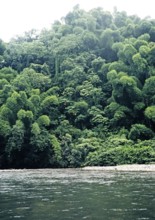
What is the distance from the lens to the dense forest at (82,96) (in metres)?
38.6

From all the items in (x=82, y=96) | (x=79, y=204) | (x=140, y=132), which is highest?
(x=82, y=96)

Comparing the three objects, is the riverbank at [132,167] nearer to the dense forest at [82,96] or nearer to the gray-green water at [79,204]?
the dense forest at [82,96]

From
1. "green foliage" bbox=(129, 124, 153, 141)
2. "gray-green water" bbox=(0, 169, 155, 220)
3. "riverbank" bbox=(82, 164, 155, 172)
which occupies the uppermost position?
"green foliage" bbox=(129, 124, 153, 141)

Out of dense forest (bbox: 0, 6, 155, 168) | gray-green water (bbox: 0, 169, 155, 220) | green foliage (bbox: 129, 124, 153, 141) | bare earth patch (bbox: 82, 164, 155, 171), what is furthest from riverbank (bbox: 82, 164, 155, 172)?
gray-green water (bbox: 0, 169, 155, 220)

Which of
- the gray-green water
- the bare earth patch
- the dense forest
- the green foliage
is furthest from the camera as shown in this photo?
the green foliage

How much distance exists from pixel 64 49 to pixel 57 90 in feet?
27.4

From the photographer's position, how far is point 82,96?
4850 cm

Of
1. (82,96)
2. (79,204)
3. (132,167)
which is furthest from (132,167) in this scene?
(79,204)

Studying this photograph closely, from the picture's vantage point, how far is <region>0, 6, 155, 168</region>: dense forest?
3862 cm

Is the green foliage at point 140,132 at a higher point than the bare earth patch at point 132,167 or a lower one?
higher

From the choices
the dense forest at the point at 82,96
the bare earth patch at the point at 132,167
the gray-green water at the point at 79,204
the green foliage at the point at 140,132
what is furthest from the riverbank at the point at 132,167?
the gray-green water at the point at 79,204

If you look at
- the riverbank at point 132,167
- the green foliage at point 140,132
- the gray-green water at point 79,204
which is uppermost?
the green foliage at point 140,132

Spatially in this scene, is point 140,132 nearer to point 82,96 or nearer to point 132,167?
point 132,167

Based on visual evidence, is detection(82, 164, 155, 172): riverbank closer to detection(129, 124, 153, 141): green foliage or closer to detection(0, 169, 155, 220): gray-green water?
detection(129, 124, 153, 141): green foliage
